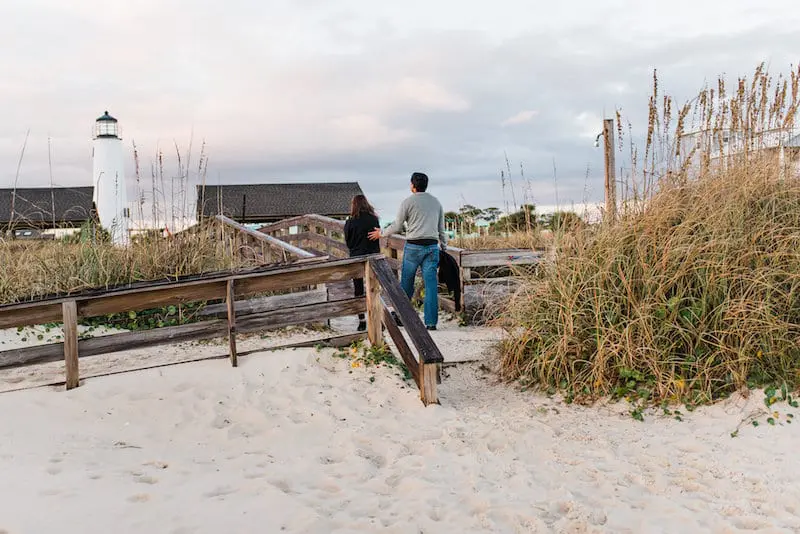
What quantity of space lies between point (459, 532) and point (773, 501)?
1.59 m

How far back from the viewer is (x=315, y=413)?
4395 millimetres

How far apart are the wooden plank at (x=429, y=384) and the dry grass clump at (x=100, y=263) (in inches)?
129

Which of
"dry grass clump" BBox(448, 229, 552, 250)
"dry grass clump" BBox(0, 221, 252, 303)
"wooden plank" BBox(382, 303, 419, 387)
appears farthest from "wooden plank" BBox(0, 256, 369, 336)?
"dry grass clump" BBox(448, 229, 552, 250)

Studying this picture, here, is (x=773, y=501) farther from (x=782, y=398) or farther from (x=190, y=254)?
(x=190, y=254)

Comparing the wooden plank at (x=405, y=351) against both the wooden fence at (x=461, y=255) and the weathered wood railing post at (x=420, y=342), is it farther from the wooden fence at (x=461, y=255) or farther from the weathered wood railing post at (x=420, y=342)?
the wooden fence at (x=461, y=255)

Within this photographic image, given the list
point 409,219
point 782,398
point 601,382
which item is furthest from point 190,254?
point 782,398

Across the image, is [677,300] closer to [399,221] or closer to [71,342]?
[399,221]

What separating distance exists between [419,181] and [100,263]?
137 inches

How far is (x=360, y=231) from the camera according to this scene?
7.18 metres

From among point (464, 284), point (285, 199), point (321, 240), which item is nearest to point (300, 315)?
point (464, 284)

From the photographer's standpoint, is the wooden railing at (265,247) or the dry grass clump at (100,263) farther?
the wooden railing at (265,247)

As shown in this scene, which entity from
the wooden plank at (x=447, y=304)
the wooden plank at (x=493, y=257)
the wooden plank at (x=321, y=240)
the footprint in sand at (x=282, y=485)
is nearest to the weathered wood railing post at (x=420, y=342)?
the footprint in sand at (x=282, y=485)

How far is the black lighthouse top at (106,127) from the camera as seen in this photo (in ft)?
75.2

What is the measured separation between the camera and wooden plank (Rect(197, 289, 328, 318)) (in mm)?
6445
